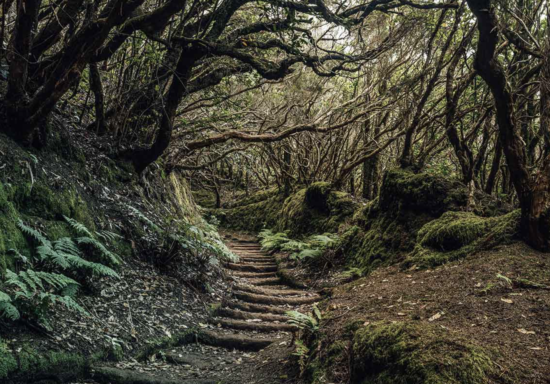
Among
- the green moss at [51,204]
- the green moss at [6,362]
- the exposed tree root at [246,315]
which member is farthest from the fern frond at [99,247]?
→ the exposed tree root at [246,315]

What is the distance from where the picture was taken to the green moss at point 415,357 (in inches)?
101

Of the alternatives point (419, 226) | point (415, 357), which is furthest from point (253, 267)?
point (415, 357)

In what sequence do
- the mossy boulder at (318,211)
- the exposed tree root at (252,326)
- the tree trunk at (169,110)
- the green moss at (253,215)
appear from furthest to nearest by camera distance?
the green moss at (253,215) → the mossy boulder at (318,211) → the exposed tree root at (252,326) → the tree trunk at (169,110)

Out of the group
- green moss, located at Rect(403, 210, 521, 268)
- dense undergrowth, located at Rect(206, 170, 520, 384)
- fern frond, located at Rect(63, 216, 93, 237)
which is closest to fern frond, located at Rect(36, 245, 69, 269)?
fern frond, located at Rect(63, 216, 93, 237)

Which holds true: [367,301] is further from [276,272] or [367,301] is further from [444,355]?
[276,272]

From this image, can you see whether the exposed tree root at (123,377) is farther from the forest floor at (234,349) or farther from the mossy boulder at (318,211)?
the mossy boulder at (318,211)

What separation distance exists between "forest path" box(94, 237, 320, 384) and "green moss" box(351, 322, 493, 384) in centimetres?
101

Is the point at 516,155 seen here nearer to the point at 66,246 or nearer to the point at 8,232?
the point at 66,246

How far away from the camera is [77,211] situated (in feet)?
17.4

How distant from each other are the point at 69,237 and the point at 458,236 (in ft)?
18.6

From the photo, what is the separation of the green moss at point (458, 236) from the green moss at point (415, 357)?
2.78m

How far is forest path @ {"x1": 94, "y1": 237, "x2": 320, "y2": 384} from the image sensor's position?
4.11 meters

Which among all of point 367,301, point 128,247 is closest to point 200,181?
point 128,247

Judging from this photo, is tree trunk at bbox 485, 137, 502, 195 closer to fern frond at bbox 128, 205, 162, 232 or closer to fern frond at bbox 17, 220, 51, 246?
fern frond at bbox 128, 205, 162, 232
